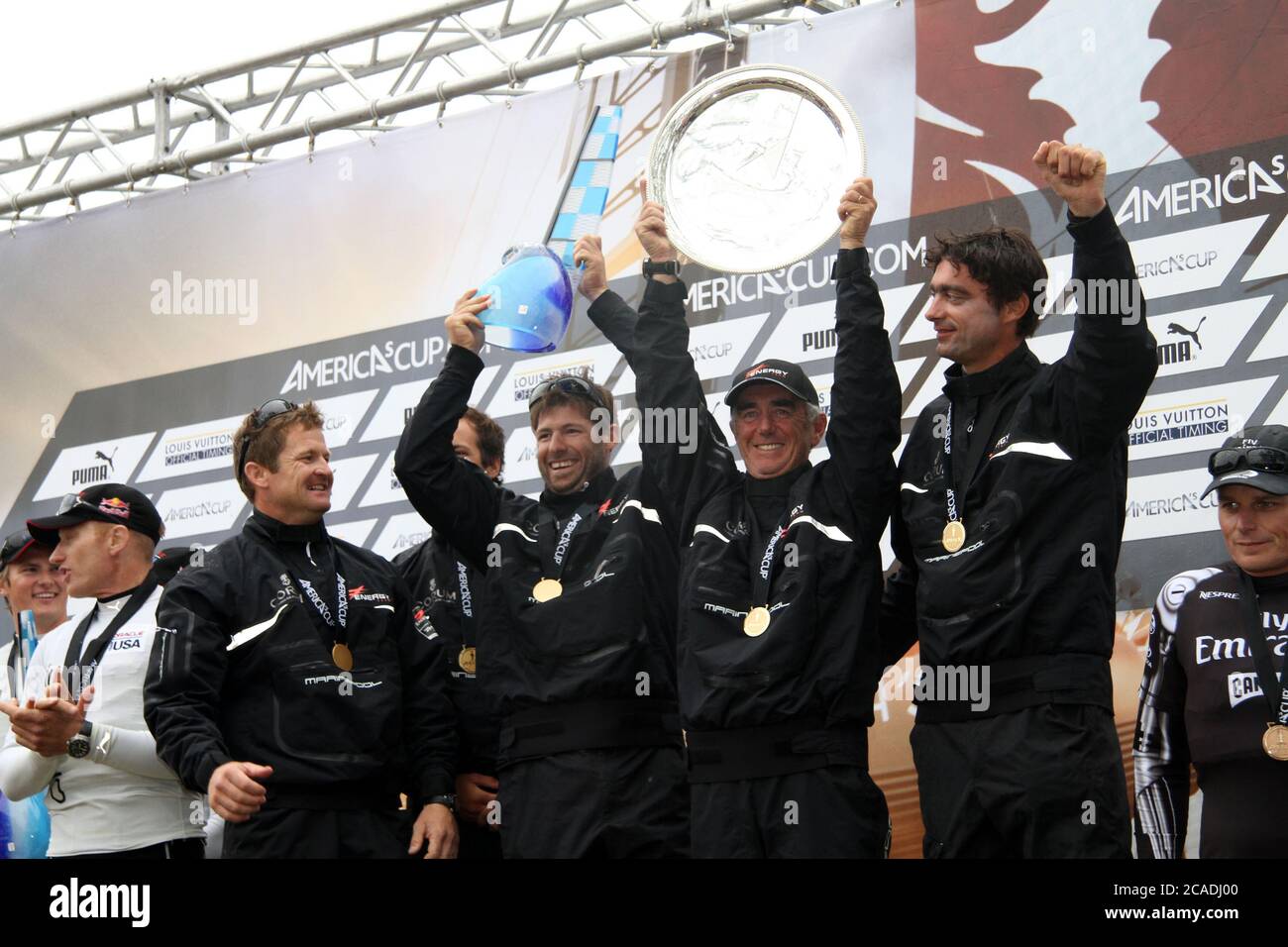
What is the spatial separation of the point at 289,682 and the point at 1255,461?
2.29 meters

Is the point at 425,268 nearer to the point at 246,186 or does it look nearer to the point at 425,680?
the point at 246,186

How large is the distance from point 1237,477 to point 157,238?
476 cm

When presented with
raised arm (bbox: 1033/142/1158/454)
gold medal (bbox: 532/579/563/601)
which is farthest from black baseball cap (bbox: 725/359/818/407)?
raised arm (bbox: 1033/142/1158/454)


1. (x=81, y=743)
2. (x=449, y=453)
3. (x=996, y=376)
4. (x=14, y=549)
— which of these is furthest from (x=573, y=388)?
(x=14, y=549)

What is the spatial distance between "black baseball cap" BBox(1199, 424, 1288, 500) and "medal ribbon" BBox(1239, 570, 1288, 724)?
21 centimetres

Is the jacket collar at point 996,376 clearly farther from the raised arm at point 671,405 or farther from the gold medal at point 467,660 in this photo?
the gold medal at point 467,660

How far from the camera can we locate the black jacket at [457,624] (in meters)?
4.00

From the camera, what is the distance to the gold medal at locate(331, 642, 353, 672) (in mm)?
3713

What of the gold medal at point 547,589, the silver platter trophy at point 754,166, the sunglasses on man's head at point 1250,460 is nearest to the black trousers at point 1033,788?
the sunglasses on man's head at point 1250,460

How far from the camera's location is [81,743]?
145 inches

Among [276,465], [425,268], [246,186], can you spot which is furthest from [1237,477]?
[246,186]

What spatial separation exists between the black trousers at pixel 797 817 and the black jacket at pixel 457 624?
78cm

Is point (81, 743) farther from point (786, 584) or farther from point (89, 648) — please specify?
point (786, 584)

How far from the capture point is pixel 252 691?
3.67 m
